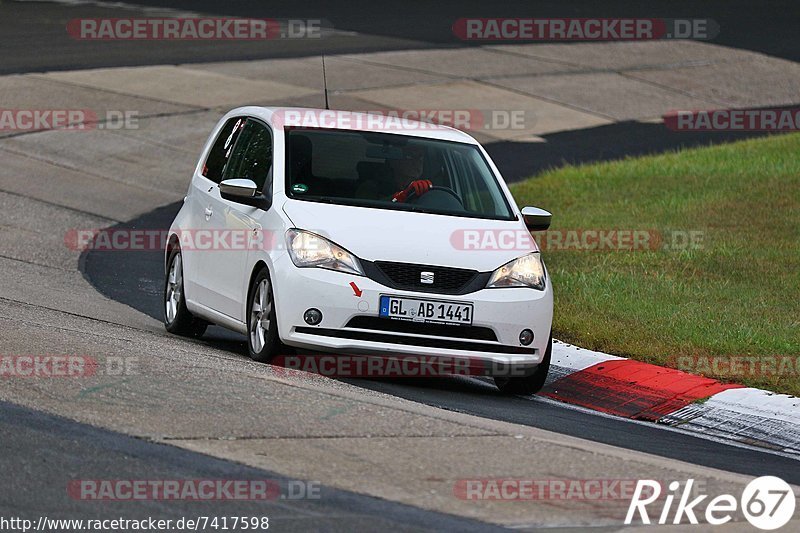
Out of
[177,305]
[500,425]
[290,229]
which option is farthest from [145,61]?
[500,425]

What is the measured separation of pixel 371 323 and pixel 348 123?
6.13 feet

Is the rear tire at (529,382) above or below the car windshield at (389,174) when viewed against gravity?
below

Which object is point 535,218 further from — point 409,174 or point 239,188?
point 239,188

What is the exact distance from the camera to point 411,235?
945 centimetres

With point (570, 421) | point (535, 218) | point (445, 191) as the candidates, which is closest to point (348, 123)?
point (445, 191)

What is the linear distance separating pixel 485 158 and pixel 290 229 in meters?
1.90

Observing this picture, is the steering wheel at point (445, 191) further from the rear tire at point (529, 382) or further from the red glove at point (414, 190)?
the rear tire at point (529, 382)

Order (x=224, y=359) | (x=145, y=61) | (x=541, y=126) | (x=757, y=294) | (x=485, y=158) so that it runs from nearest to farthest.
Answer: (x=224, y=359), (x=485, y=158), (x=757, y=294), (x=541, y=126), (x=145, y=61)

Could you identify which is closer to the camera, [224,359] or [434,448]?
[434,448]

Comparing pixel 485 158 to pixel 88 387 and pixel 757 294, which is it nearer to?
pixel 757 294

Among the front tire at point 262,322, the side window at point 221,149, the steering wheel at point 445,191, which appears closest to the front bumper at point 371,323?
the front tire at point 262,322

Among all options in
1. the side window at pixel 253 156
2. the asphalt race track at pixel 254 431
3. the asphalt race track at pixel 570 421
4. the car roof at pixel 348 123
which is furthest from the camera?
the car roof at pixel 348 123

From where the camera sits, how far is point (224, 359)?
30.9 ft

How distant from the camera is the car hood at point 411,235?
Result: 30.5 feet
